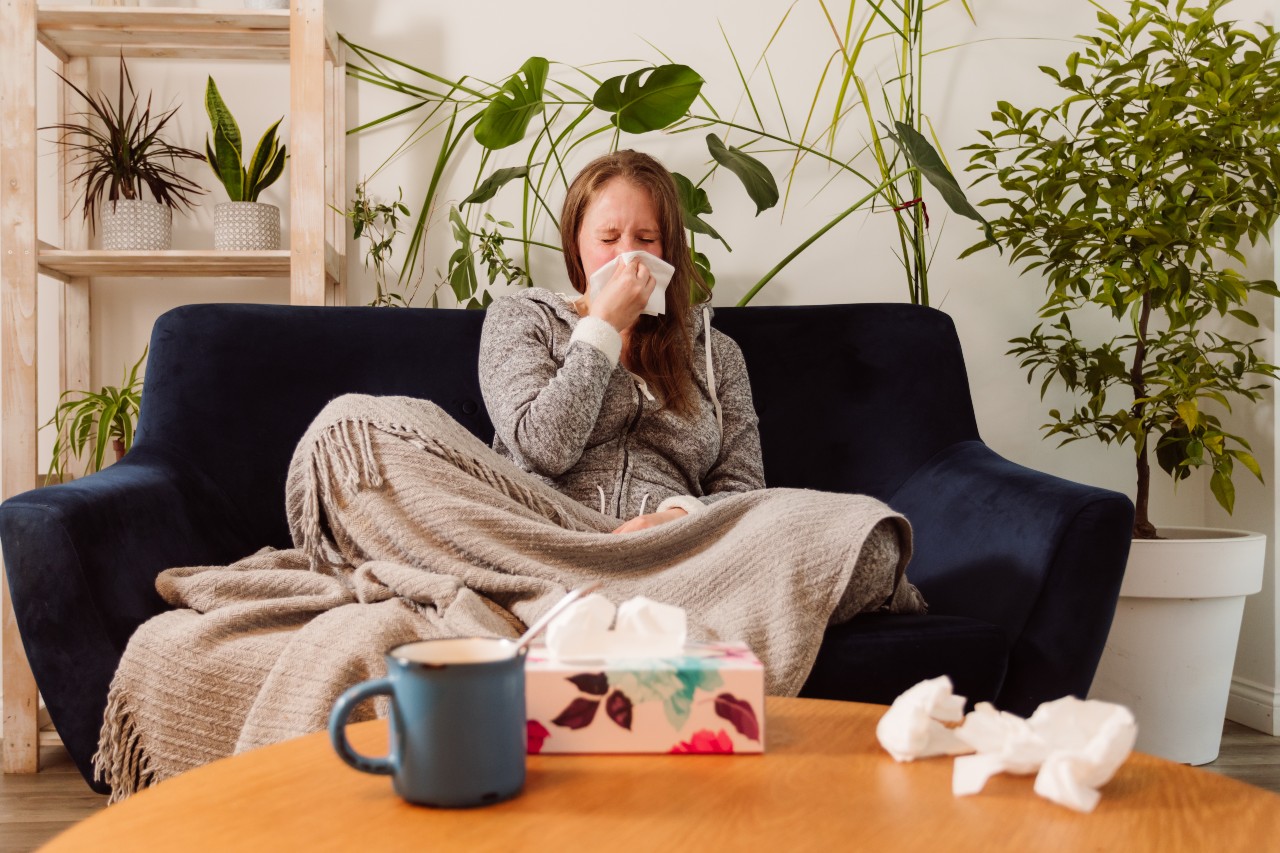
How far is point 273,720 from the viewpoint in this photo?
42.1 inches

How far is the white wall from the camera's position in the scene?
7.54ft

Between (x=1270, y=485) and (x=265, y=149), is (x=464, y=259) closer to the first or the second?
(x=265, y=149)

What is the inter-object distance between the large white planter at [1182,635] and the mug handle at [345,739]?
1694 mm

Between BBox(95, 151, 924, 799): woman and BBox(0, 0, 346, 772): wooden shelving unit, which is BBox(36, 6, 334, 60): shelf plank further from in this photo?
BBox(95, 151, 924, 799): woman

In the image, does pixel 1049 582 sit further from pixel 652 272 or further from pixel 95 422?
pixel 95 422

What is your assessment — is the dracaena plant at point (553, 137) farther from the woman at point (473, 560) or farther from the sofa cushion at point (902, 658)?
the sofa cushion at point (902, 658)

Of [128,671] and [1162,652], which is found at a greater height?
[128,671]

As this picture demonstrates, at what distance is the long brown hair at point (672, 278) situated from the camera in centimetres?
179

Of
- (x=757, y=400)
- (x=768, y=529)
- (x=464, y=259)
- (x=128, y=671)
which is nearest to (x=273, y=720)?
(x=128, y=671)

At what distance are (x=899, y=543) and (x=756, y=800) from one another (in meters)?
0.76

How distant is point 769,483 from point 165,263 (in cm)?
123

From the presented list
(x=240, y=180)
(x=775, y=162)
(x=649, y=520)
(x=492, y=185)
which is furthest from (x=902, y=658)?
(x=240, y=180)

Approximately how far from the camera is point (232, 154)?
7.00 feet

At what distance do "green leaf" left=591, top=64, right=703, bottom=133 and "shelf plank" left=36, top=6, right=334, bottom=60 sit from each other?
0.62 m
